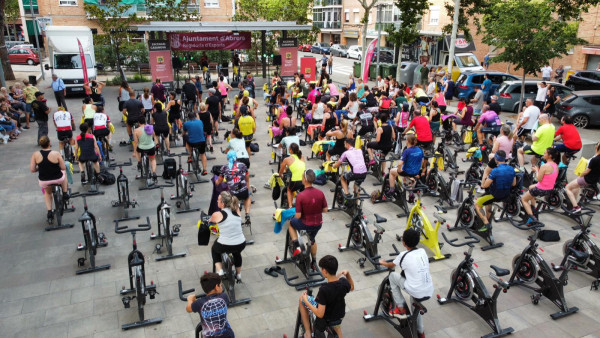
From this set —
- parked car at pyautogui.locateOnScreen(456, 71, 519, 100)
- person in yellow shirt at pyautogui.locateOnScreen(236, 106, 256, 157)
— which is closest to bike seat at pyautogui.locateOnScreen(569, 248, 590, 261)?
person in yellow shirt at pyautogui.locateOnScreen(236, 106, 256, 157)

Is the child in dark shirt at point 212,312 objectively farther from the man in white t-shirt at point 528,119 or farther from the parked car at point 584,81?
the parked car at point 584,81

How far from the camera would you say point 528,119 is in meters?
12.3

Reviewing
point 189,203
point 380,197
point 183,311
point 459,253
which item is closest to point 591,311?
point 459,253

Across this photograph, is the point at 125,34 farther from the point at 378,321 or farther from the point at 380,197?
the point at 378,321

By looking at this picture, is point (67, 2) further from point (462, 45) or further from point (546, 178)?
point (546, 178)

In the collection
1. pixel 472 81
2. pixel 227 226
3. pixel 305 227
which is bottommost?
pixel 305 227

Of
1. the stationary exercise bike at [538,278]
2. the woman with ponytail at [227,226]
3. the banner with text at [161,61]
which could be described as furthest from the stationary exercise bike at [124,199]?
the banner with text at [161,61]

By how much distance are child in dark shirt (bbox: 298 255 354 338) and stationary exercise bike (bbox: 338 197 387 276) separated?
241 cm

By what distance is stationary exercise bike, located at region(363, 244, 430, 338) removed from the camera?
5371mm

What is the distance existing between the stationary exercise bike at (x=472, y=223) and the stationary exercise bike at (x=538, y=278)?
1293 mm

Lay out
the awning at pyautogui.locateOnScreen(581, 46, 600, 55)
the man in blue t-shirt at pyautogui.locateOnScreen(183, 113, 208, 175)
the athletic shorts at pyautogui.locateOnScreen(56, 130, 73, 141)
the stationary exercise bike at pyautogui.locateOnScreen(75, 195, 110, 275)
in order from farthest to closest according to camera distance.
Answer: the awning at pyautogui.locateOnScreen(581, 46, 600, 55)
the athletic shorts at pyautogui.locateOnScreen(56, 130, 73, 141)
the man in blue t-shirt at pyautogui.locateOnScreen(183, 113, 208, 175)
the stationary exercise bike at pyautogui.locateOnScreen(75, 195, 110, 275)

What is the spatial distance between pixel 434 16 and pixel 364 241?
3478cm

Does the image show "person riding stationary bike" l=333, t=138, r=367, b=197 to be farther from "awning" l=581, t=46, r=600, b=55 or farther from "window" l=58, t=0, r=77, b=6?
"window" l=58, t=0, r=77, b=6

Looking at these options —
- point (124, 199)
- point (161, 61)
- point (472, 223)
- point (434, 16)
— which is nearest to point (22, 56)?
point (161, 61)
